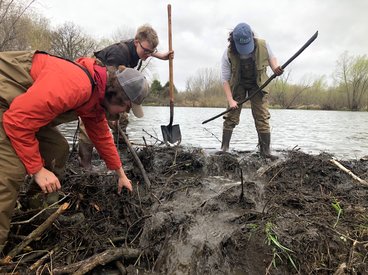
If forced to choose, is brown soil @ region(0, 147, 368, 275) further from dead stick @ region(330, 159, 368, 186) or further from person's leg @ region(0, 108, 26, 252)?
person's leg @ region(0, 108, 26, 252)

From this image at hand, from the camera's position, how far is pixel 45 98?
211 centimetres

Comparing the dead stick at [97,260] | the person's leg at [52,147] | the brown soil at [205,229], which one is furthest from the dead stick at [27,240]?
the person's leg at [52,147]

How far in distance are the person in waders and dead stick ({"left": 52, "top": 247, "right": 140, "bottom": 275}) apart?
3747 millimetres

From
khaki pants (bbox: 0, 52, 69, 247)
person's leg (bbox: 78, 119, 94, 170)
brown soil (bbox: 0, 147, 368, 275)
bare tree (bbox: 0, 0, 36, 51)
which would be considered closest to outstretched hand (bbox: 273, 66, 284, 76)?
brown soil (bbox: 0, 147, 368, 275)

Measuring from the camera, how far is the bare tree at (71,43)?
32.7 meters

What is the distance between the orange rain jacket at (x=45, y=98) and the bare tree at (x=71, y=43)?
3251cm

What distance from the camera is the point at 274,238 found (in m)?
2.48

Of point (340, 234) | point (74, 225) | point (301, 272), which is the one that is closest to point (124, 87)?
point (74, 225)

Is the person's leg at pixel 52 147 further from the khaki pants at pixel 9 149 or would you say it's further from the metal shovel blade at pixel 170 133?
the metal shovel blade at pixel 170 133

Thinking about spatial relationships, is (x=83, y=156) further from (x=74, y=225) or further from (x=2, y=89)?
(x=2, y=89)

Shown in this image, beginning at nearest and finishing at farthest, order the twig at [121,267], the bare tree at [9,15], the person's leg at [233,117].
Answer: the twig at [121,267], the person's leg at [233,117], the bare tree at [9,15]

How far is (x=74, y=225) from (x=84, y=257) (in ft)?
1.10

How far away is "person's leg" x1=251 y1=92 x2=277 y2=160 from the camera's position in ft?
19.2

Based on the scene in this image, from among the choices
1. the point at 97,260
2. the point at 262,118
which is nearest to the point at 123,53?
the point at 262,118
